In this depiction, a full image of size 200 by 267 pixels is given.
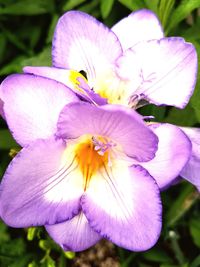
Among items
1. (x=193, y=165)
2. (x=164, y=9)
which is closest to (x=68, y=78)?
(x=193, y=165)

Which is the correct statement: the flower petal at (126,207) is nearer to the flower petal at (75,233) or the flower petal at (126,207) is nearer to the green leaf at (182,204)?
the flower petal at (75,233)

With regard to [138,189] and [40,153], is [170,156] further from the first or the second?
[40,153]

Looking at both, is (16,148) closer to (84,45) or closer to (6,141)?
(6,141)

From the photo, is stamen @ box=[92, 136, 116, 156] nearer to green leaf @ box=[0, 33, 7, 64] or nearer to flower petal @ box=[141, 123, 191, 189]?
flower petal @ box=[141, 123, 191, 189]

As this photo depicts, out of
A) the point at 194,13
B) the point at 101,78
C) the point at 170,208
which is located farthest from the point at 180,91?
the point at 194,13

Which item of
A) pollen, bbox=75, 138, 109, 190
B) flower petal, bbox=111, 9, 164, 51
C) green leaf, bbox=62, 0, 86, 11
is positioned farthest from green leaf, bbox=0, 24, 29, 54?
pollen, bbox=75, 138, 109, 190
